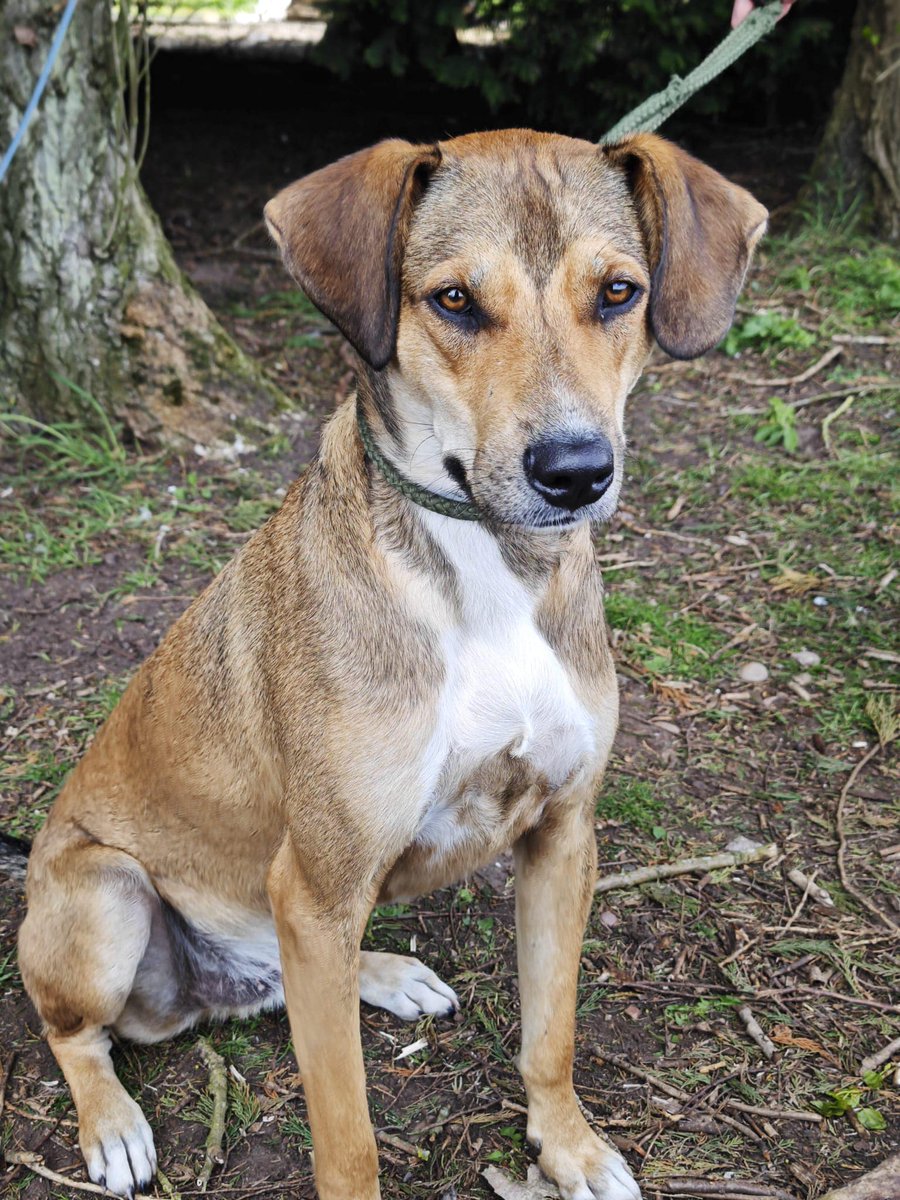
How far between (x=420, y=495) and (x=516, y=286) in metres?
0.52

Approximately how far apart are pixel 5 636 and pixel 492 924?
2.44m

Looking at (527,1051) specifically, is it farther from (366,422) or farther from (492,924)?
(366,422)

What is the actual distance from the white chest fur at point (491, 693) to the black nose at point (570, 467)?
1.21 feet

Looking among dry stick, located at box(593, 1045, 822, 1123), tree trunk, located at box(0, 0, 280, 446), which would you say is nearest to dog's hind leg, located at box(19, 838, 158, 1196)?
dry stick, located at box(593, 1045, 822, 1123)

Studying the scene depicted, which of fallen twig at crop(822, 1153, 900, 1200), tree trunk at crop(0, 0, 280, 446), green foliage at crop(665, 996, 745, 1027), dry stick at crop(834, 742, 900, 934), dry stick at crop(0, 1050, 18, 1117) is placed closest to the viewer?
fallen twig at crop(822, 1153, 900, 1200)

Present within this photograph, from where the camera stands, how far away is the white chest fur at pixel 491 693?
274cm

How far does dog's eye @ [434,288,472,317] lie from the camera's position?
2.63m

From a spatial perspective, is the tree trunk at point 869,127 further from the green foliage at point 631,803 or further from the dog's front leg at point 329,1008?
the dog's front leg at point 329,1008

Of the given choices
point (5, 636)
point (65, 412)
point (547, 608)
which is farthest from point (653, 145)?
point (65, 412)

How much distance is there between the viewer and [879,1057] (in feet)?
11.0

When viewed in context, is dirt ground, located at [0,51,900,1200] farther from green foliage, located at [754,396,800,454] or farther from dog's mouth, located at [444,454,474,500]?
dog's mouth, located at [444,454,474,500]

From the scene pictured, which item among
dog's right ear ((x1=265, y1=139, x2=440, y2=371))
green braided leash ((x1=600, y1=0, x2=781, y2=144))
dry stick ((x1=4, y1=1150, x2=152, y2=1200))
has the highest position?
green braided leash ((x1=600, y1=0, x2=781, y2=144))

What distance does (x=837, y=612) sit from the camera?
5117 millimetres

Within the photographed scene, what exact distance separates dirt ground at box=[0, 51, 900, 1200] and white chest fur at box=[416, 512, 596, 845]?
107cm
